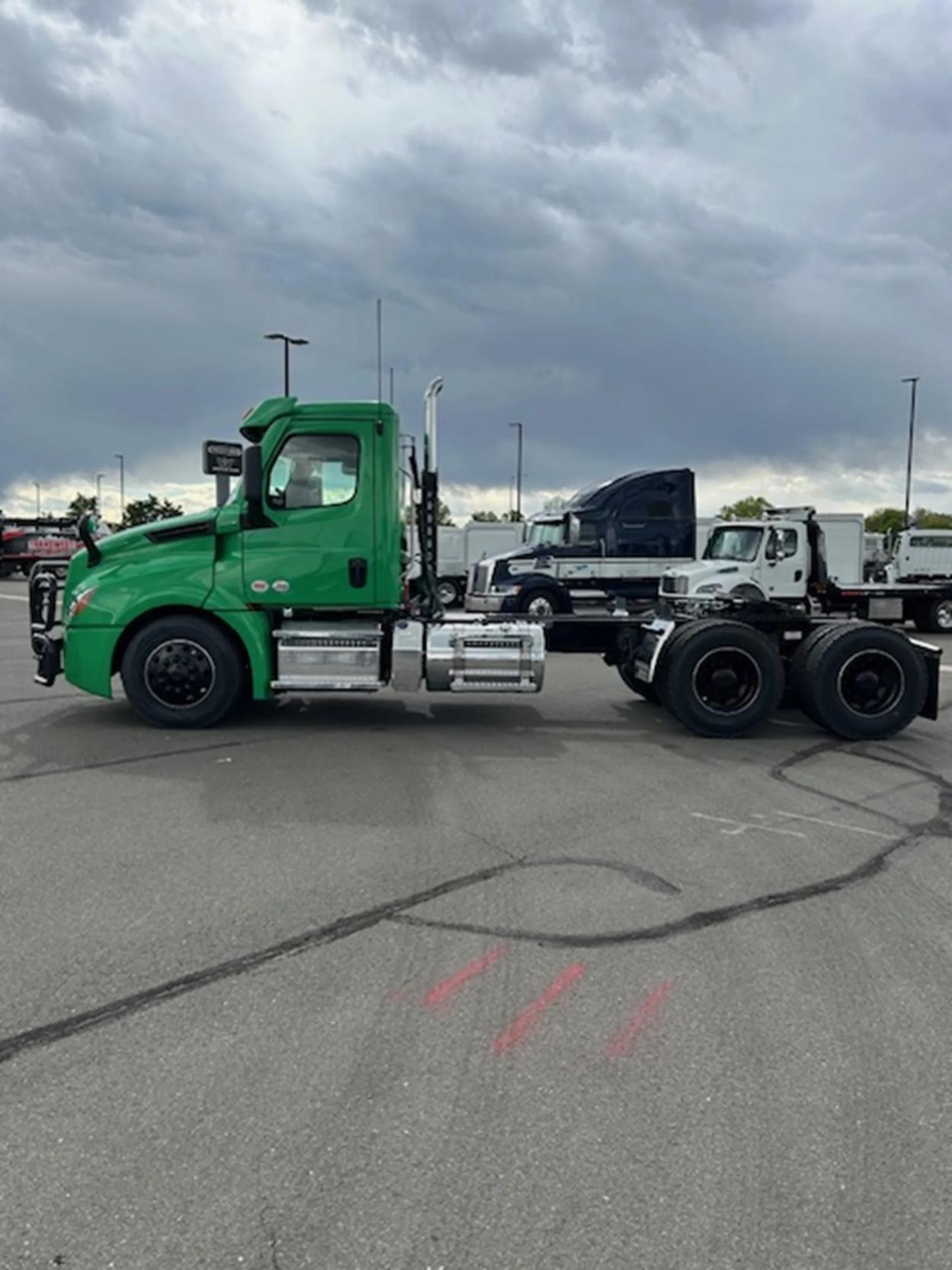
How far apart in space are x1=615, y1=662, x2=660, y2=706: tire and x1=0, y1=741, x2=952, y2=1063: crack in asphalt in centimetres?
400

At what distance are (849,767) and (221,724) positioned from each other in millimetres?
5559

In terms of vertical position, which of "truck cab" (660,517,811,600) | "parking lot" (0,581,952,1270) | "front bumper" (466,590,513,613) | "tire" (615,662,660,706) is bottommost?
"parking lot" (0,581,952,1270)

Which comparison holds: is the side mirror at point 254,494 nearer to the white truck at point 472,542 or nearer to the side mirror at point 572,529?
the side mirror at point 572,529

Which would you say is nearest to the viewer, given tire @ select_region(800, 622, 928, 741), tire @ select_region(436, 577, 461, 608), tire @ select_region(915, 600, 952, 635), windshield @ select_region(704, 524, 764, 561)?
tire @ select_region(800, 622, 928, 741)

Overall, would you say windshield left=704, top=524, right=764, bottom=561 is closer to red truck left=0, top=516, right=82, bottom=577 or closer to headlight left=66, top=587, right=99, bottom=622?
headlight left=66, top=587, right=99, bottom=622

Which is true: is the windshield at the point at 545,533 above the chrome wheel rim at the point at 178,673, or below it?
above

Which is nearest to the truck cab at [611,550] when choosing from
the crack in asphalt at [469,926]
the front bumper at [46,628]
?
the front bumper at [46,628]

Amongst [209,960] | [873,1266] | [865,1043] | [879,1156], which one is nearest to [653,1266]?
[873,1266]

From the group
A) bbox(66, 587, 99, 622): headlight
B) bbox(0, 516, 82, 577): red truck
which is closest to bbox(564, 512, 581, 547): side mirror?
bbox(66, 587, 99, 622): headlight

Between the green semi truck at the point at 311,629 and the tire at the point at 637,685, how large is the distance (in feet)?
3.04

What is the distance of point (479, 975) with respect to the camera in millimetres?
3746

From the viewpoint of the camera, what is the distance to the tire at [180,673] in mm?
8422

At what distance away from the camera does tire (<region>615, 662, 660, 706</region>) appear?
9727 mm

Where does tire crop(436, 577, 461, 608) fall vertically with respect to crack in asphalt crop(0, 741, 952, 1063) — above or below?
above
